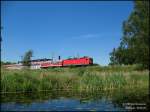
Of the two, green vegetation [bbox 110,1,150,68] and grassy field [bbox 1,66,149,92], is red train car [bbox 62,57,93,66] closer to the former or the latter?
green vegetation [bbox 110,1,150,68]

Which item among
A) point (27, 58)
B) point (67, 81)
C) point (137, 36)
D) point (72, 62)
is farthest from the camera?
point (27, 58)

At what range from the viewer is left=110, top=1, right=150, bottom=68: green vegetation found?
141 feet

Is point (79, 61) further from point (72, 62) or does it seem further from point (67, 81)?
point (67, 81)

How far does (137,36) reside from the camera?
4481cm

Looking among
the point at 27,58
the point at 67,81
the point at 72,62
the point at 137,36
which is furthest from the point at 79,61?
the point at 67,81

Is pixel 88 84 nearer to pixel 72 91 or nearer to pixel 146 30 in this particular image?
pixel 72 91

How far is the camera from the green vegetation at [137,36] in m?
43.1

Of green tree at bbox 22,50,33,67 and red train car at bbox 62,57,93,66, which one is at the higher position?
green tree at bbox 22,50,33,67

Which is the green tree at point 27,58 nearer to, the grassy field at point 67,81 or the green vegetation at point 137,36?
the green vegetation at point 137,36

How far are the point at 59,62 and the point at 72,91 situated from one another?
187 feet

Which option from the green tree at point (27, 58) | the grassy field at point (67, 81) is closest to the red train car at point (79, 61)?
the green tree at point (27, 58)

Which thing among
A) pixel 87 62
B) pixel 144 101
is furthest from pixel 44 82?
pixel 87 62

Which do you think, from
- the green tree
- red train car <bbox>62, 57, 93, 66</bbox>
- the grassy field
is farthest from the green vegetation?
the green tree

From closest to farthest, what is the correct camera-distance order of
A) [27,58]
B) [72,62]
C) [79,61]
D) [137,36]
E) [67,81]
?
[67,81] < [137,36] < [79,61] < [72,62] < [27,58]
